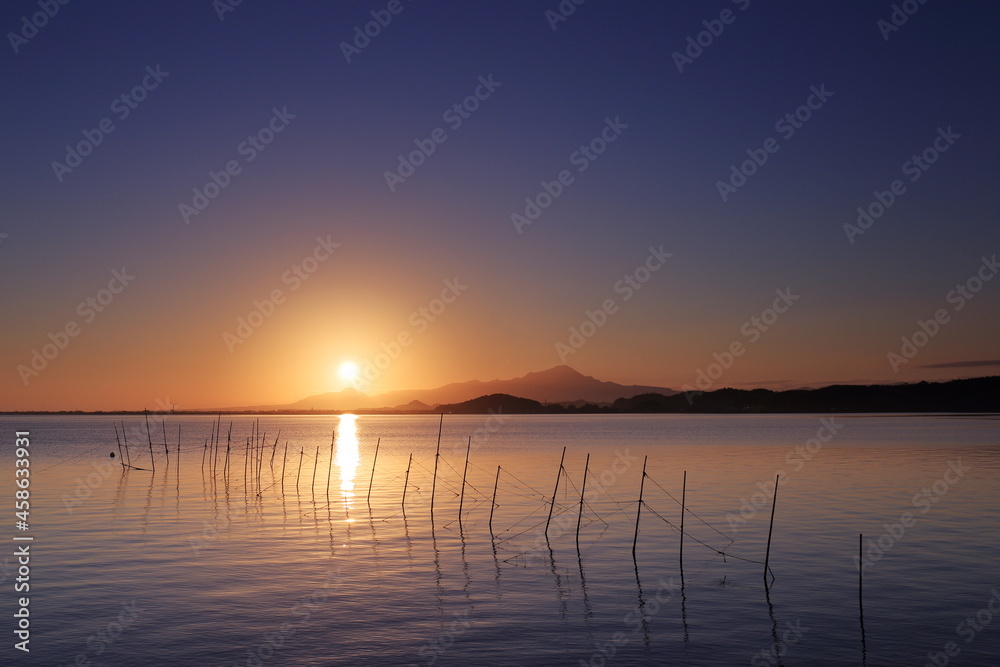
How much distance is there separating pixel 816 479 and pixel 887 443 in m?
55.5

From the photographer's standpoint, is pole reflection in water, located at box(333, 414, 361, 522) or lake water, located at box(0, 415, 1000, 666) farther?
pole reflection in water, located at box(333, 414, 361, 522)

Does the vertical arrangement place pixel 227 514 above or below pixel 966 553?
above

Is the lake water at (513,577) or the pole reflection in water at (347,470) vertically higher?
the pole reflection in water at (347,470)

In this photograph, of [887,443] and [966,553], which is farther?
[887,443]

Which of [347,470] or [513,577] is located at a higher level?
[347,470]

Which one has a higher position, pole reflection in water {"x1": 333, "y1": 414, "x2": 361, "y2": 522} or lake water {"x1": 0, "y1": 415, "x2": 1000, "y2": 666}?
pole reflection in water {"x1": 333, "y1": 414, "x2": 361, "y2": 522}

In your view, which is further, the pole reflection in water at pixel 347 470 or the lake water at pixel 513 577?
the pole reflection in water at pixel 347 470

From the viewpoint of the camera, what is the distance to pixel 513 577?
2814 cm

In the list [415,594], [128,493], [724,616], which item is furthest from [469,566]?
[128,493]

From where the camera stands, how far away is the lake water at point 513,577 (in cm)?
1983

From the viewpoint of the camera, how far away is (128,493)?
182 ft

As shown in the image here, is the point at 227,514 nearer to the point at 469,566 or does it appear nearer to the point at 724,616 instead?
the point at 469,566

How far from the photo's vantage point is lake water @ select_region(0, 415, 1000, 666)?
19828mm

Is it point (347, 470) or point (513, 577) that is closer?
point (513, 577)
